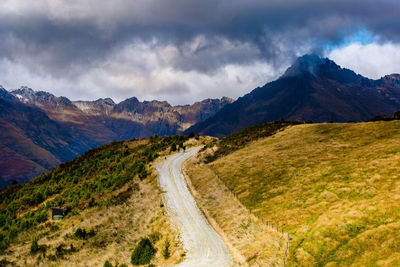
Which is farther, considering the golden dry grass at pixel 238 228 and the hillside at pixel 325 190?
the golden dry grass at pixel 238 228

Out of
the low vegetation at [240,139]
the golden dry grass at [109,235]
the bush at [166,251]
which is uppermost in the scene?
the low vegetation at [240,139]

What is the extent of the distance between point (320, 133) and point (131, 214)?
5201 cm

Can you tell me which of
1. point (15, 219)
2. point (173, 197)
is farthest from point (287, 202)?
point (15, 219)

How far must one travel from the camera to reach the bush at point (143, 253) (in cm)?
3056

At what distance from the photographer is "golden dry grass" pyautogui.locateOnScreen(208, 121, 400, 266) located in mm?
23153

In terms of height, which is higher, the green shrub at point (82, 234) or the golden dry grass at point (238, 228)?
the green shrub at point (82, 234)

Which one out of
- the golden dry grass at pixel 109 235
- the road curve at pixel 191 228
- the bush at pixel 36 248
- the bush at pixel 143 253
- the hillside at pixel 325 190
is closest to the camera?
the hillside at pixel 325 190

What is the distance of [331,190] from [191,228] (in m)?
18.7

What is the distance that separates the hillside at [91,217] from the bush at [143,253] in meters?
0.75

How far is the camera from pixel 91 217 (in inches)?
1695

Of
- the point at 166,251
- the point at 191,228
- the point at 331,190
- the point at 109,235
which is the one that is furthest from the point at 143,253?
the point at 331,190

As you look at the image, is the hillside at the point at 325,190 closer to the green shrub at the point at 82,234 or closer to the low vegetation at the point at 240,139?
the low vegetation at the point at 240,139

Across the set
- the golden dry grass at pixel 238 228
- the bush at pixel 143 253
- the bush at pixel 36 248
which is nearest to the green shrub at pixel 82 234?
the bush at pixel 36 248

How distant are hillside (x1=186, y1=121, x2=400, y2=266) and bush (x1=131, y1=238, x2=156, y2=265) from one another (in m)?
9.41
